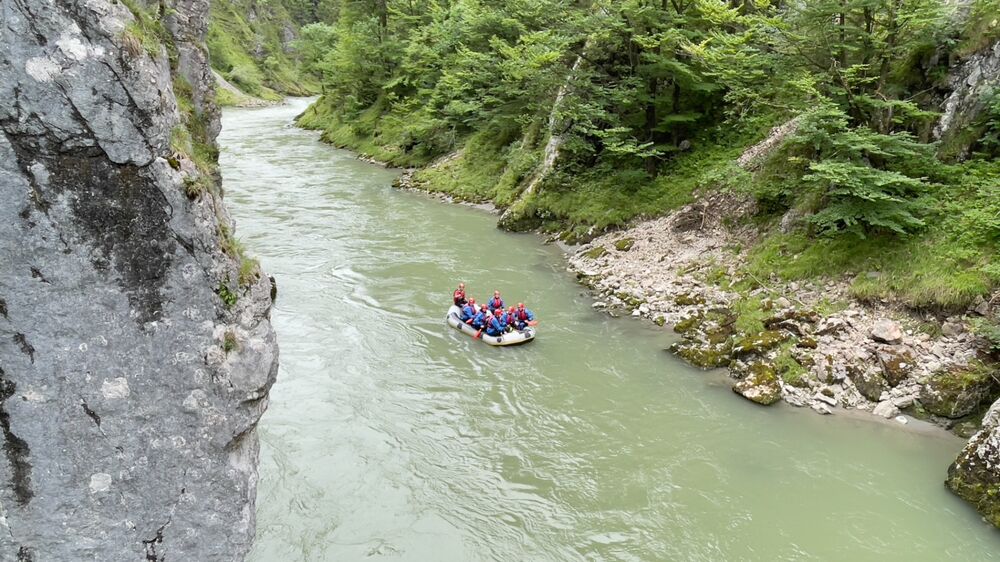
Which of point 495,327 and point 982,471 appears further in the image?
point 495,327

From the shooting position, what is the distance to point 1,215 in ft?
14.8

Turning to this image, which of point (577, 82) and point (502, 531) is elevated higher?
point (577, 82)

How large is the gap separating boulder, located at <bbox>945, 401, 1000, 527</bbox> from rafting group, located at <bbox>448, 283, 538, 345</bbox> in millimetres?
9051

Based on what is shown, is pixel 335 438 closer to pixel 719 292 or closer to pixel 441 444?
pixel 441 444

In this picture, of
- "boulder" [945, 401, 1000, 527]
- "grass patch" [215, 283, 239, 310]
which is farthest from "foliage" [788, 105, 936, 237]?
"grass patch" [215, 283, 239, 310]

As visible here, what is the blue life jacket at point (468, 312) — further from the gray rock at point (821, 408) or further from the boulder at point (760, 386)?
the gray rock at point (821, 408)

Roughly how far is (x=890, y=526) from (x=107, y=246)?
1148 centimetres

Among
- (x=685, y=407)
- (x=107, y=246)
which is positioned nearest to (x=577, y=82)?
(x=685, y=407)

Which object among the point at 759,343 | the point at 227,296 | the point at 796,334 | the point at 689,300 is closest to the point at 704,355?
the point at 759,343

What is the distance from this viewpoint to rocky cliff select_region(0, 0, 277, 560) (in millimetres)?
4496

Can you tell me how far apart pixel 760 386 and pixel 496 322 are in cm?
636

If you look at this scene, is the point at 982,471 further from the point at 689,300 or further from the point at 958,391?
the point at 689,300

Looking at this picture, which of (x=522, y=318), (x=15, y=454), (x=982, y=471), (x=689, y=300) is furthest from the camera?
A: (x=689, y=300)

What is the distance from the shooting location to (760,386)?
1306 centimetres
